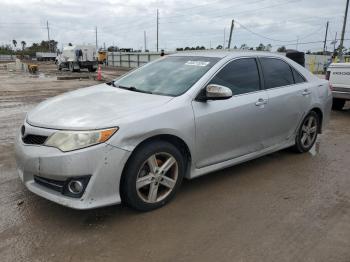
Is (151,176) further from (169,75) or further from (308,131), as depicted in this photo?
(308,131)

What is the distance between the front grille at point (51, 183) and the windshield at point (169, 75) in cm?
147

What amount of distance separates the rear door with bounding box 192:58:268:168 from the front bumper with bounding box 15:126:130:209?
3.32 ft

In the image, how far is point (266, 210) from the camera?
12.2 ft

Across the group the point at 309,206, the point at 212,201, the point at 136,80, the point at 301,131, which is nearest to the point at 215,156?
the point at 212,201

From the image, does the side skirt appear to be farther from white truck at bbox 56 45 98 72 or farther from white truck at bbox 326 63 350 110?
white truck at bbox 56 45 98 72

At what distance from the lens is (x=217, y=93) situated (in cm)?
383

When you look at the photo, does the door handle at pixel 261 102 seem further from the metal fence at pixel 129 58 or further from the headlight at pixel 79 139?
the metal fence at pixel 129 58

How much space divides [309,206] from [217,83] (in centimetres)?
168

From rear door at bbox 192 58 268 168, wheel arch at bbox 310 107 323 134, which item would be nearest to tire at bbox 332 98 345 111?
wheel arch at bbox 310 107 323 134

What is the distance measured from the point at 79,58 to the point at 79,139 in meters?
36.6

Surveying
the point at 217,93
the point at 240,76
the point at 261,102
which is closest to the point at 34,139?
the point at 217,93

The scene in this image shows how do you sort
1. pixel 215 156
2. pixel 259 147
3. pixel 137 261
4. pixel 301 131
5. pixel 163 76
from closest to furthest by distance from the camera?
1. pixel 137 261
2. pixel 215 156
3. pixel 163 76
4. pixel 259 147
5. pixel 301 131

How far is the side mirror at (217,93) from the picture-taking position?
382 centimetres

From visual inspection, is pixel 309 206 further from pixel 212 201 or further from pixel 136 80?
pixel 136 80
